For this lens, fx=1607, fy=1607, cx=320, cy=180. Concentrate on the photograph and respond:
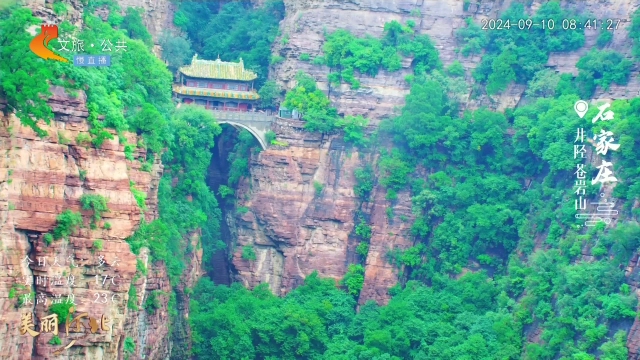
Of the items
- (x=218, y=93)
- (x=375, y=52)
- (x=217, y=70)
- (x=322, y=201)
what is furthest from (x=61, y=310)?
(x=375, y=52)

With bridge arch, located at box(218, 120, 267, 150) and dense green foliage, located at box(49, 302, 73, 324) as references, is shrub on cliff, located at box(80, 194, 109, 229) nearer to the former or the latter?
dense green foliage, located at box(49, 302, 73, 324)

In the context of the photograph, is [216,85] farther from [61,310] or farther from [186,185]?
[61,310]

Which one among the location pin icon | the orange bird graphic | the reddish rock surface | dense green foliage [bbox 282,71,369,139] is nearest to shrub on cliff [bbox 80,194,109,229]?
the orange bird graphic

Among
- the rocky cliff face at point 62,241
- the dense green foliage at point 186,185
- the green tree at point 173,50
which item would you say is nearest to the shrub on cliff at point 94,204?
the rocky cliff face at point 62,241

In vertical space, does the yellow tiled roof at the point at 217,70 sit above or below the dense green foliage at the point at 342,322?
above

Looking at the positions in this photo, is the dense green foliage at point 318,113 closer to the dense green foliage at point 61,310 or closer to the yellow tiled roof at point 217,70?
the yellow tiled roof at point 217,70

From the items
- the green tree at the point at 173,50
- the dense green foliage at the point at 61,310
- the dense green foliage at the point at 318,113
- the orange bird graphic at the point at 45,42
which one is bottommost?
the dense green foliage at the point at 61,310
